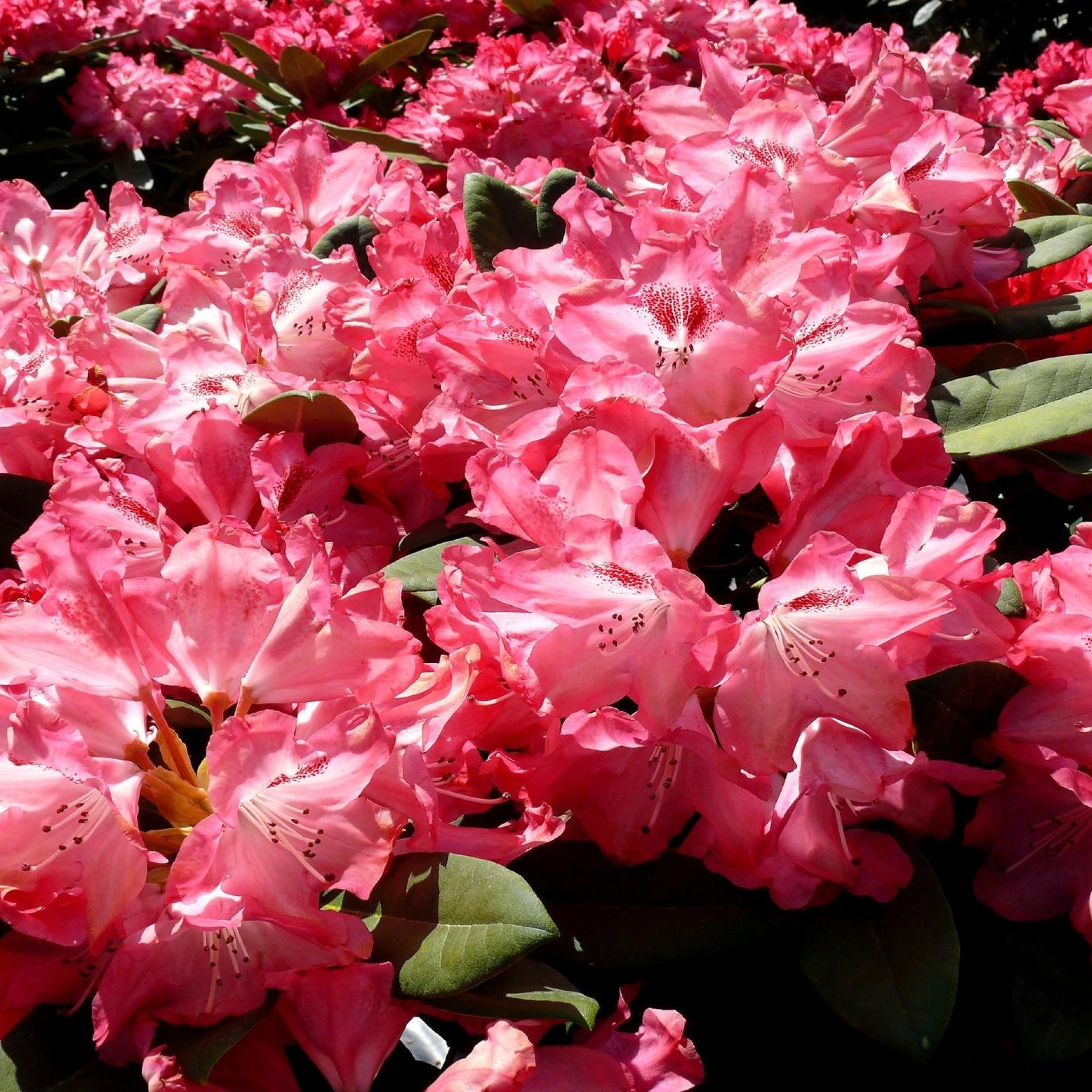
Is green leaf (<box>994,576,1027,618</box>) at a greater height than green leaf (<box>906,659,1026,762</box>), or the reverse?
green leaf (<box>994,576,1027,618</box>)

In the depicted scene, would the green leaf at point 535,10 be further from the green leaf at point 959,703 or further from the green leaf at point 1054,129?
the green leaf at point 959,703

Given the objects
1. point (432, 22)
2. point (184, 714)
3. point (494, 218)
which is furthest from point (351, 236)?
point (432, 22)

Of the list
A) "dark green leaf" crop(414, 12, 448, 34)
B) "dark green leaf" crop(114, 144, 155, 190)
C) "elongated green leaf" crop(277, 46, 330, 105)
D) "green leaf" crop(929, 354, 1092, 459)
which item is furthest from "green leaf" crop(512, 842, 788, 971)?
"dark green leaf" crop(114, 144, 155, 190)

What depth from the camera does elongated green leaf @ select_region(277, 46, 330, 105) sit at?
2439mm

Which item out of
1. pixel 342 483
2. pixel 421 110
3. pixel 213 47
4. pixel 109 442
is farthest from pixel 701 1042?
pixel 213 47

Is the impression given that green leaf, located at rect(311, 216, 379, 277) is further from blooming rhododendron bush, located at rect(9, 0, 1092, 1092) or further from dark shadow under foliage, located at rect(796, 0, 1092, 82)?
dark shadow under foliage, located at rect(796, 0, 1092, 82)

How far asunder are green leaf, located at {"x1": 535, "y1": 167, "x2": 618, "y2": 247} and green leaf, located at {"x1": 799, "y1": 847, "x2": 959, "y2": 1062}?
584mm

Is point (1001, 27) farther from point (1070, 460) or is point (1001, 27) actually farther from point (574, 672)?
point (574, 672)

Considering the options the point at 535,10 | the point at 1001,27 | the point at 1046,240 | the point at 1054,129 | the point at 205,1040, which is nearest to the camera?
the point at 205,1040

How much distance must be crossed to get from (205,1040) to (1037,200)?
1151 mm

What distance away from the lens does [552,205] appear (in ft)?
3.30

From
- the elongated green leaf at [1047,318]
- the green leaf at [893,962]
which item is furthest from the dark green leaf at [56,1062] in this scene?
the elongated green leaf at [1047,318]

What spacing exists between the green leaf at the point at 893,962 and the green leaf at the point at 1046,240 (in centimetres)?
63

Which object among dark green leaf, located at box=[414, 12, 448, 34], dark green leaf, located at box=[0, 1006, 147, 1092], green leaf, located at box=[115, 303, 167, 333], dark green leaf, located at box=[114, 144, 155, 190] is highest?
green leaf, located at box=[115, 303, 167, 333]
